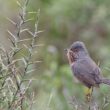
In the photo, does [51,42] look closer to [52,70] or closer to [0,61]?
[52,70]

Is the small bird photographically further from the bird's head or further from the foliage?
the foliage

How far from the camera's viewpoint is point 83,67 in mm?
4680

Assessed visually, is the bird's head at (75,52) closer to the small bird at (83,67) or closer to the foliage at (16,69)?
the small bird at (83,67)

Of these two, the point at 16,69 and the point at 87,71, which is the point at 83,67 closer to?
the point at 87,71

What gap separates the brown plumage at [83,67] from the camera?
452cm

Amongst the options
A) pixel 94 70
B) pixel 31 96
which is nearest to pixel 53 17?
pixel 94 70

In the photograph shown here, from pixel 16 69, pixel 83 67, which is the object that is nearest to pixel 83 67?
pixel 83 67

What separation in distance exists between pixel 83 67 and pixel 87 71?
4cm

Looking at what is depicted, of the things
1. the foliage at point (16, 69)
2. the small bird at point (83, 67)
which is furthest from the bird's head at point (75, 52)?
the foliage at point (16, 69)

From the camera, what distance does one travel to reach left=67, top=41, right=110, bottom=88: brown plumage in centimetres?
452

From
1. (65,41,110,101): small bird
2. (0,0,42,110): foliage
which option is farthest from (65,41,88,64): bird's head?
(0,0,42,110): foliage

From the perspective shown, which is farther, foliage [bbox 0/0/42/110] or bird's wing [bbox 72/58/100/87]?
bird's wing [bbox 72/58/100/87]

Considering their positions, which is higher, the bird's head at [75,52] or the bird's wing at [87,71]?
the bird's head at [75,52]

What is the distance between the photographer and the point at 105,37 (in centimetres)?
1034
